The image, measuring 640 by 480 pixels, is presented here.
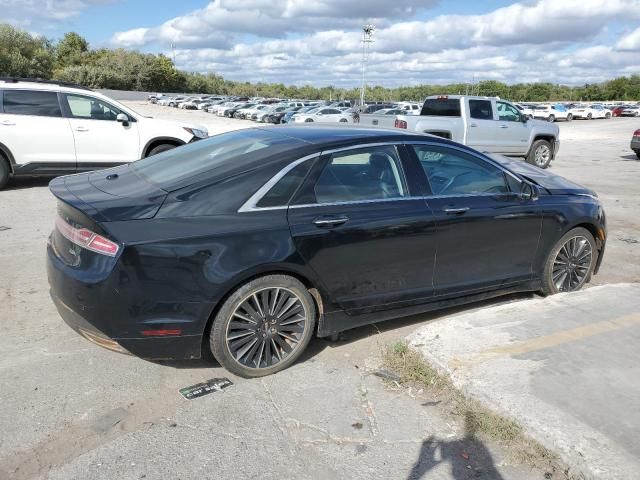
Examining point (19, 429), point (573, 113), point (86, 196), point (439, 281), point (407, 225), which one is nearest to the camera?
point (19, 429)

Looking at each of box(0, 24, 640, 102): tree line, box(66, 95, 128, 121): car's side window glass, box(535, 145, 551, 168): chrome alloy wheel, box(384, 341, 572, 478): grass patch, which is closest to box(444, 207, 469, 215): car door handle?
box(384, 341, 572, 478): grass patch

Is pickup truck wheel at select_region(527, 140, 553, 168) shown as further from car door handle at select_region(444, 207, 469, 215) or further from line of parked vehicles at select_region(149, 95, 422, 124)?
car door handle at select_region(444, 207, 469, 215)

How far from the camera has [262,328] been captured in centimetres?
361

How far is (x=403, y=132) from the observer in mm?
4379

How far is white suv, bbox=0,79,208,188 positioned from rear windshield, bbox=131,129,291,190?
233 inches

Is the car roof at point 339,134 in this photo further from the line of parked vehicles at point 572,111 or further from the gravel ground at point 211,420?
the line of parked vehicles at point 572,111

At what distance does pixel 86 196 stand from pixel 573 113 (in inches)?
2328

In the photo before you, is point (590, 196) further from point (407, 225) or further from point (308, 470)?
point (308, 470)

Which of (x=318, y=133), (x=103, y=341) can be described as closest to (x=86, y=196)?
(x=103, y=341)

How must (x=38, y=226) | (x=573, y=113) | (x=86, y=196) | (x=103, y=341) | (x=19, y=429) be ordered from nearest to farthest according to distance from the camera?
(x=19, y=429) → (x=103, y=341) → (x=86, y=196) → (x=38, y=226) → (x=573, y=113)

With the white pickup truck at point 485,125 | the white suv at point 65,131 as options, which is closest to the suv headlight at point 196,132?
the white suv at point 65,131

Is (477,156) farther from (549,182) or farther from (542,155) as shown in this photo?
(542,155)

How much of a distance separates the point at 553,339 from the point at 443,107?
430 inches

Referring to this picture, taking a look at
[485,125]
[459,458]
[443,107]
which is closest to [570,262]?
[459,458]
